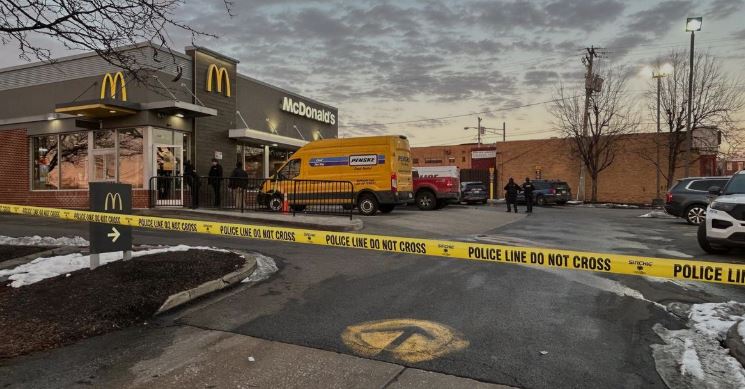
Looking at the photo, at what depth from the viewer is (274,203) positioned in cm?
1772

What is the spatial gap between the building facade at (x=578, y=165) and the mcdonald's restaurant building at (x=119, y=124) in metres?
26.7

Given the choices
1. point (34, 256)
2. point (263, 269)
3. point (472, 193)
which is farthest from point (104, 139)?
point (472, 193)

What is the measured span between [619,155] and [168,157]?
34.6 metres

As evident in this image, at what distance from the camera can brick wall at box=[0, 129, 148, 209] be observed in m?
19.9

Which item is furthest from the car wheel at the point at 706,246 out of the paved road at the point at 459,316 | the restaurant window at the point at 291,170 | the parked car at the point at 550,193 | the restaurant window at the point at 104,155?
the parked car at the point at 550,193

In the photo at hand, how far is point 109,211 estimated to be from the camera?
7.03m

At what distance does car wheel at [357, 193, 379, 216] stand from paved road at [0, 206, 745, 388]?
26.7ft

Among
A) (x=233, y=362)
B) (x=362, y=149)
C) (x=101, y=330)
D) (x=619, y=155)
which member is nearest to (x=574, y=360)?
(x=233, y=362)

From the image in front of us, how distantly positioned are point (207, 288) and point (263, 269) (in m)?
1.62

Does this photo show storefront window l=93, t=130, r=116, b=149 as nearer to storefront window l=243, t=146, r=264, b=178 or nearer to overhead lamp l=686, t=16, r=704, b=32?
storefront window l=243, t=146, r=264, b=178

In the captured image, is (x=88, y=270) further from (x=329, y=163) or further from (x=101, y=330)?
(x=329, y=163)

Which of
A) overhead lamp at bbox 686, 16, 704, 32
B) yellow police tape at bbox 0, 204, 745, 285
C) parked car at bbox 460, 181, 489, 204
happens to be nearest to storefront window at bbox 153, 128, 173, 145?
yellow police tape at bbox 0, 204, 745, 285

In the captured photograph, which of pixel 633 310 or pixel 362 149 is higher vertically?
pixel 362 149

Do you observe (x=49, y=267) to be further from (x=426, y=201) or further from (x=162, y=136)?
(x=426, y=201)
